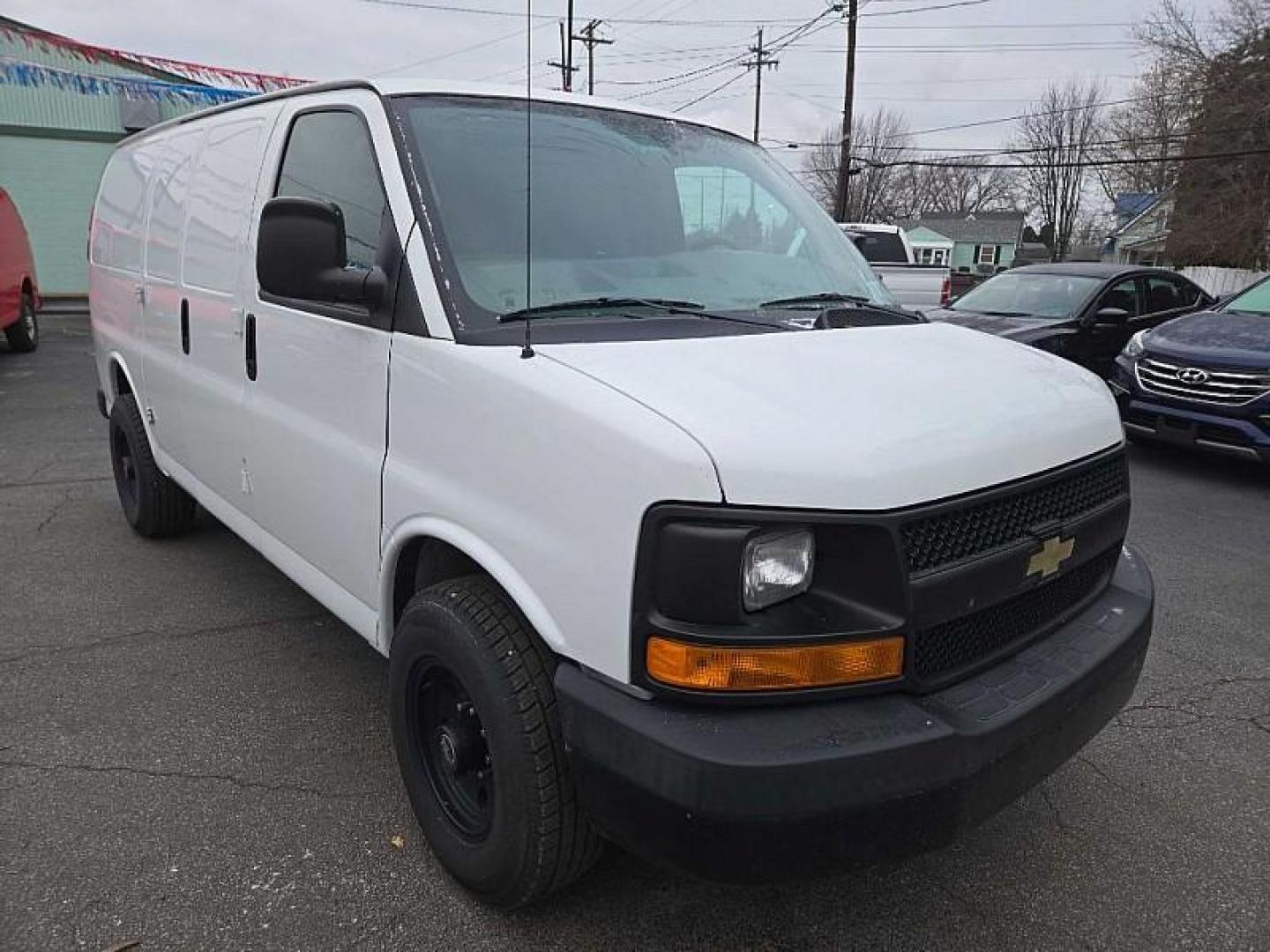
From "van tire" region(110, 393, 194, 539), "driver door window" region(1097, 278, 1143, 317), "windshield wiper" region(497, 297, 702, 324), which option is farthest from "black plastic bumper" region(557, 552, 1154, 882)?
"driver door window" region(1097, 278, 1143, 317)

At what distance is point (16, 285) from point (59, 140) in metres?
8.32

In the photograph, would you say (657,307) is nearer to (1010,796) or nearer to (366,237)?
(366,237)

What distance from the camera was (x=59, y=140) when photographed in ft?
61.4

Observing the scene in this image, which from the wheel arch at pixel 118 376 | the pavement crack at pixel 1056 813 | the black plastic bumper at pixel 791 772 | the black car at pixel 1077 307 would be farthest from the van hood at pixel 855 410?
the black car at pixel 1077 307

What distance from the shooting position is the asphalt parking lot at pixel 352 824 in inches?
90.7

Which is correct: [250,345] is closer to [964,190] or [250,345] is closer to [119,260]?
[119,260]

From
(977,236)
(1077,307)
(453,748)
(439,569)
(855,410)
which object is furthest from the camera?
(977,236)

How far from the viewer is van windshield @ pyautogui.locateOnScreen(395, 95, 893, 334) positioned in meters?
2.47

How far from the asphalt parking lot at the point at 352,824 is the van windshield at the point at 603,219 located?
1.49 m

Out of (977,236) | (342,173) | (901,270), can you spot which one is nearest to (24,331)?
(901,270)

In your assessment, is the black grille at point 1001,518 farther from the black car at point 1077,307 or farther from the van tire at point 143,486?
the black car at point 1077,307

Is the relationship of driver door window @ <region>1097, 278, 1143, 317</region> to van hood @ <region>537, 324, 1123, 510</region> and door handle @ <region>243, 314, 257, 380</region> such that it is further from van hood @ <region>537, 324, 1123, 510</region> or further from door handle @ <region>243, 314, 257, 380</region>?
door handle @ <region>243, 314, 257, 380</region>

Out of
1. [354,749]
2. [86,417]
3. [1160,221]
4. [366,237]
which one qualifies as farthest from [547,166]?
[1160,221]

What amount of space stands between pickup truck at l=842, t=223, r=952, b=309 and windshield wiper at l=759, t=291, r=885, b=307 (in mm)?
9592
